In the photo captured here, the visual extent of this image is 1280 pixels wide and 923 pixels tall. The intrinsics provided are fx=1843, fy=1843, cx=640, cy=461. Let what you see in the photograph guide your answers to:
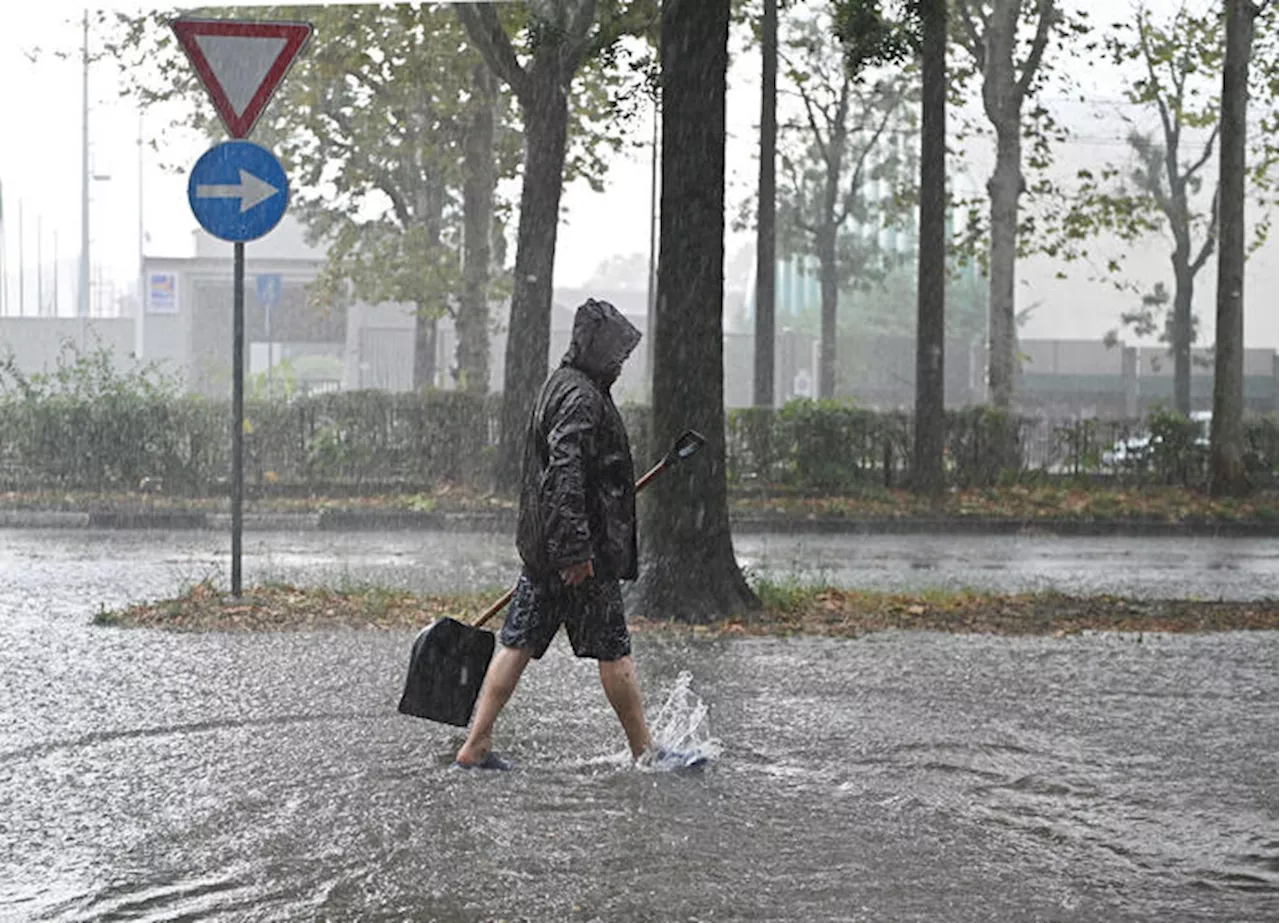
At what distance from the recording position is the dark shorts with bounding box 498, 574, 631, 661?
6.64 metres

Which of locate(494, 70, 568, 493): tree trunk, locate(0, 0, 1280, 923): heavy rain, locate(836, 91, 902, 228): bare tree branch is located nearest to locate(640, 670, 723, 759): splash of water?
locate(0, 0, 1280, 923): heavy rain

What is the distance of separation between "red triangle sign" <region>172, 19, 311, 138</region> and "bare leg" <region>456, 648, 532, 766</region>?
5.42 m

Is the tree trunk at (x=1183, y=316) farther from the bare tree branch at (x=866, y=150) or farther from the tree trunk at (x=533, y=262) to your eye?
the tree trunk at (x=533, y=262)

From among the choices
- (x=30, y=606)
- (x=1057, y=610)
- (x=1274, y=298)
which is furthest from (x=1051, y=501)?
(x=1274, y=298)

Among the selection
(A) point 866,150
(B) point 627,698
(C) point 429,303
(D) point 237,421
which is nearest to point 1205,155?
(A) point 866,150

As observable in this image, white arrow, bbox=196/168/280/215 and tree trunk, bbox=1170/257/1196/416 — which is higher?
tree trunk, bbox=1170/257/1196/416

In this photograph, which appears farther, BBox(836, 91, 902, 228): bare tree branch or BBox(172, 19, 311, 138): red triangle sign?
BBox(836, 91, 902, 228): bare tree branch

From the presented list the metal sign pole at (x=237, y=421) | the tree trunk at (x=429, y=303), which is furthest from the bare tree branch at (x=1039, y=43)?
the metal sign pole at (x=237, y=421)

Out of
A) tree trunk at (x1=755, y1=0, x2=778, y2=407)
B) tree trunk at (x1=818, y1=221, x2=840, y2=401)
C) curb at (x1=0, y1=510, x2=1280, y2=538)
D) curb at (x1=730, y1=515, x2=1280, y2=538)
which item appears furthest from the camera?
tree trunk at (x1=818, y1=221, x2=840, y2=401)

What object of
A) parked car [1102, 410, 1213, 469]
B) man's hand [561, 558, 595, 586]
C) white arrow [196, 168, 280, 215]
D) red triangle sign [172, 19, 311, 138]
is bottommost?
man's hand [561, 558, 595, 586]

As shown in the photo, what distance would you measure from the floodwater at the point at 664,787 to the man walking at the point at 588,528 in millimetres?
322

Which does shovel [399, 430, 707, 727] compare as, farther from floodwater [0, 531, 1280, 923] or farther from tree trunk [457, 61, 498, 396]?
tree trunk [457, 61, 498, 396]

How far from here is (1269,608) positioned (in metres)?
12.3

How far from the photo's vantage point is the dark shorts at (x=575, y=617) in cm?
664
